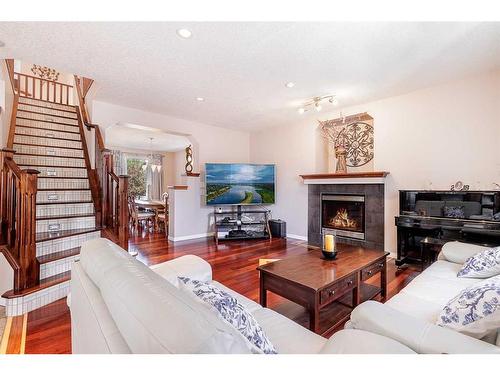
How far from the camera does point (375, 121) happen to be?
3.91 meters

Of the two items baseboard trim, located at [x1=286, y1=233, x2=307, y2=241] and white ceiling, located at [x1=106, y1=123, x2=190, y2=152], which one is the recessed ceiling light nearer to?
white ceiling, located at [x1=106, y1=123, x2=190, y2=152]

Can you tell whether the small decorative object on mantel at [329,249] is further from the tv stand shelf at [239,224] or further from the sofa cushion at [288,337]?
the tv stand shelf at [239,224]

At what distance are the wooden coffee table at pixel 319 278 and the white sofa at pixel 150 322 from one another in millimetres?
414

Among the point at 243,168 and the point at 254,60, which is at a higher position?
the point at 254,60

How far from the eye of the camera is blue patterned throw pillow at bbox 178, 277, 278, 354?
832 mm

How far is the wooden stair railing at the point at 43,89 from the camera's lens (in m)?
4.93

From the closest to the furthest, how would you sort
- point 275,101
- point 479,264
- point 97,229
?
1. point 479,264
2. point 97,229
3. point 275,101

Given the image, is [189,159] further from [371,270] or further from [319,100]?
[371,270]

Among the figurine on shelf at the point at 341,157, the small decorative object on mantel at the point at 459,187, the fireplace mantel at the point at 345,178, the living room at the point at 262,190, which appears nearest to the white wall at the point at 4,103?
the living room at the point at 262,190
